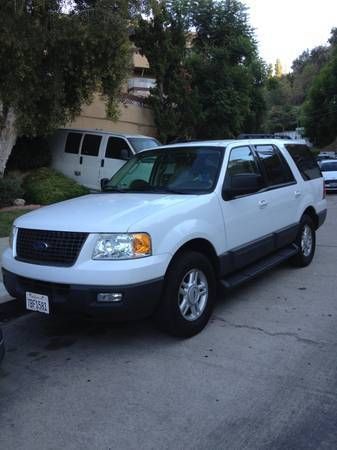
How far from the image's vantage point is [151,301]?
14.3 feet

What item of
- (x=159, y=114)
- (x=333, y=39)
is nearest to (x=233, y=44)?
(x=159, y=114)

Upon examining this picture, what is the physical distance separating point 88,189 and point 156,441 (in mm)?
11508

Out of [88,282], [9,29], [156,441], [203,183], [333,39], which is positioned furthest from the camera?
[333,39]

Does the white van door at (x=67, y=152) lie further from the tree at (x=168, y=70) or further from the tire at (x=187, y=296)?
the tire at (x=187, y=296)

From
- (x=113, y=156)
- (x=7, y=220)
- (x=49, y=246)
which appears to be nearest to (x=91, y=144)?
(x=113, y=156)

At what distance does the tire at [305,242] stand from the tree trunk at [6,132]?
838cm

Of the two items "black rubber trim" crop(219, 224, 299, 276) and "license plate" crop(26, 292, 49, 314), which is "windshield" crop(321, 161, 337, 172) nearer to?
"black rubber trim" crop(219, 224, 299, 276)

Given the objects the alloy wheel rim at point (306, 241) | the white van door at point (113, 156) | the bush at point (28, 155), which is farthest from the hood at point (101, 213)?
the bush at point (28, 155)

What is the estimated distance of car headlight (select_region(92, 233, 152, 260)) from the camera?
14.0 ft

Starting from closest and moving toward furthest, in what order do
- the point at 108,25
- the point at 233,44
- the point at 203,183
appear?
1. the point at 203,183
2. the point at 108,25
3. the point at 233,44

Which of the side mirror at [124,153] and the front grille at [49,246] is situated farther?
the side mirror at [124,153]

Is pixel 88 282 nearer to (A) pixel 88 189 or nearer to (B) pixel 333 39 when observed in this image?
(A) pixel 88 189

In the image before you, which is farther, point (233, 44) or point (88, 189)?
point (233, 44)

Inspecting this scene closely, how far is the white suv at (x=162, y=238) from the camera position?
167 inches
